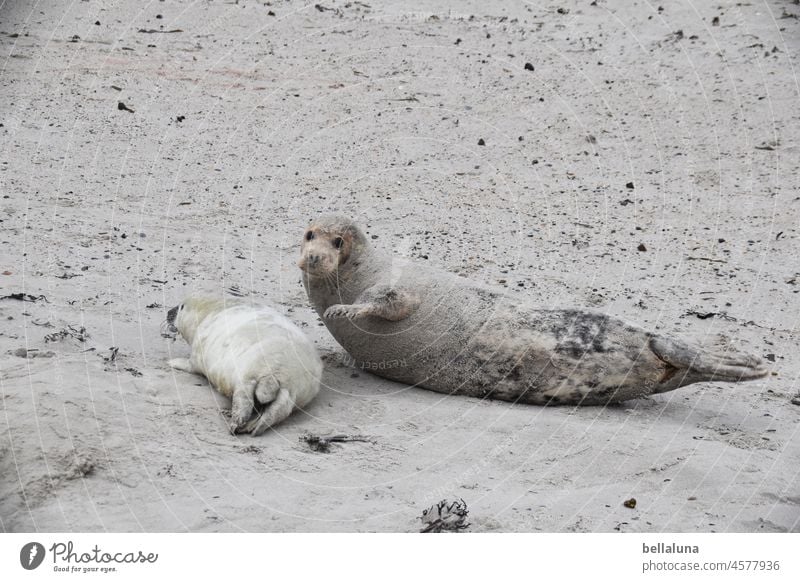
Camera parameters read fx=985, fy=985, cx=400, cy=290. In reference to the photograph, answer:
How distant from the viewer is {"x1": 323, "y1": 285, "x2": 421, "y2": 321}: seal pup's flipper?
565 cm

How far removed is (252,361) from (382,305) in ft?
3.09

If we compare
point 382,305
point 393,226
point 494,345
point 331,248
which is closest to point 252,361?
point 382,305

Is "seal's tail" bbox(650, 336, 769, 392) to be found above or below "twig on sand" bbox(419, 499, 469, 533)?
above

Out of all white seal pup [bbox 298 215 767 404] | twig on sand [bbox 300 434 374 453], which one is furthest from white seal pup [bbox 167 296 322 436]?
white seal pup [bbox 298 215 767 404]

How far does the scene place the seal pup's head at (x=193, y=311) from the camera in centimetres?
595

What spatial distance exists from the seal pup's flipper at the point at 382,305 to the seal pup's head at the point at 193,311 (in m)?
0.69

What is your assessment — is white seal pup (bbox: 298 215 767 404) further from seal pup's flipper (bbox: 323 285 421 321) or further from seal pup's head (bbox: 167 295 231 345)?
seal pup's head (bbox: 167 295 231 345)

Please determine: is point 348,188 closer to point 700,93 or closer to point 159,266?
point 159,266

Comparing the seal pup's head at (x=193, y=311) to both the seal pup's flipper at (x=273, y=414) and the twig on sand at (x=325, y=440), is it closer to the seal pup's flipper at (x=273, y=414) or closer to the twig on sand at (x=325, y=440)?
the seal pup's flipper at (x=273, y=414)

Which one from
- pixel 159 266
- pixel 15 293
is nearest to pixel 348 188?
pixel 159 266

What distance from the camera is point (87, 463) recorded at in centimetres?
424

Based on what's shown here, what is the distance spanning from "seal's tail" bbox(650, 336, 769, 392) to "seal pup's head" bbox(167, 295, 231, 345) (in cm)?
260

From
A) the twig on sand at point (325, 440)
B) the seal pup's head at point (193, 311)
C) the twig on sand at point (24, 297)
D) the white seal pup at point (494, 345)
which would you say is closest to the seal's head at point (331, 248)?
the white seal pup at point (494, 345)

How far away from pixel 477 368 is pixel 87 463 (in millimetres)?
2428
